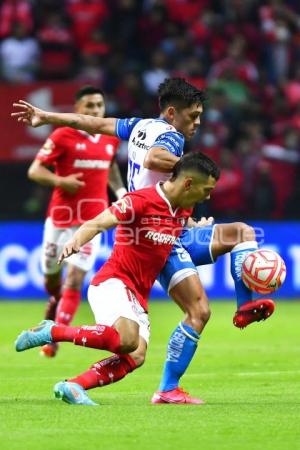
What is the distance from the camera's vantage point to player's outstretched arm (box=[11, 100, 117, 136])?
26.7ft

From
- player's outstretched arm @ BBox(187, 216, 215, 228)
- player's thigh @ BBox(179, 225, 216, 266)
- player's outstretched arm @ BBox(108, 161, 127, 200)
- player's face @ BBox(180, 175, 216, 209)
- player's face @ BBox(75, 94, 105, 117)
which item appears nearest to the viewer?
player's face @ BBox(180, 175, 216, 209)

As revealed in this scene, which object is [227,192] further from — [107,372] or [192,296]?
[107,372]

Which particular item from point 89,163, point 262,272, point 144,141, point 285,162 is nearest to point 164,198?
point 144,141

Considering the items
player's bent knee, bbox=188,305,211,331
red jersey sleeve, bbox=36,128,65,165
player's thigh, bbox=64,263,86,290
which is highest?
red jersey sleeve, bbox=36,128,65,165

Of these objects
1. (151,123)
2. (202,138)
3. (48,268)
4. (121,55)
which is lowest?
(48,268)

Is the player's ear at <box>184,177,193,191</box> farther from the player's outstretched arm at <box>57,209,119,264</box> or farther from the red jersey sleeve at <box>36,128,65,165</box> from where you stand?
the red jersey sleeve at <box>36,128,65,165</box>

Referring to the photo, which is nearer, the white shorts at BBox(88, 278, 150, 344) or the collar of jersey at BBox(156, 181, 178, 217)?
the white shorts at BBox(88, 278, 150, 344)

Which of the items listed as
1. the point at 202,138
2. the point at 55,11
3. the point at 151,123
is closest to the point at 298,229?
the point at 202,138

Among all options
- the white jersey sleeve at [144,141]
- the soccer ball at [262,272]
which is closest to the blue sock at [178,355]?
the soccer ball at [262,272]

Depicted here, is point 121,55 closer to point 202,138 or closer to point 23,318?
point 202,138

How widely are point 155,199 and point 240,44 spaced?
1215 centimetres

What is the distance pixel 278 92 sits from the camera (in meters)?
19.4

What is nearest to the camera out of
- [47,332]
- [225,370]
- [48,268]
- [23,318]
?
[47,332]

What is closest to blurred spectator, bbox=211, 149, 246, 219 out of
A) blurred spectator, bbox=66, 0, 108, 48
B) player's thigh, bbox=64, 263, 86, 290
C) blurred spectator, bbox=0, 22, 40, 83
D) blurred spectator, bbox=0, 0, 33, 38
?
blurred spectator, bbox=0, 22, 40, 83
